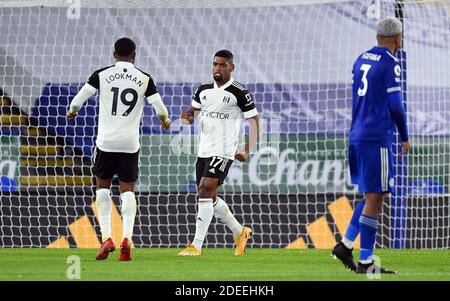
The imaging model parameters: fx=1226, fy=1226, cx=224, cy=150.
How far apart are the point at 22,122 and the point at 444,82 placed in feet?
17.8

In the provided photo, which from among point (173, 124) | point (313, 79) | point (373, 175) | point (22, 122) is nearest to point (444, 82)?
point (313, 79)

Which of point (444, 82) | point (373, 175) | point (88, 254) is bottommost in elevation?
point (88, 254)

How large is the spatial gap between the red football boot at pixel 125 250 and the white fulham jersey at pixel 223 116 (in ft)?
4.83

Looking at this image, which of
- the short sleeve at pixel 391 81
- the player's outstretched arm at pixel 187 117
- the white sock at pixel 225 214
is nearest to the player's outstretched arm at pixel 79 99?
the player's outstretched arm at pixel 187 117

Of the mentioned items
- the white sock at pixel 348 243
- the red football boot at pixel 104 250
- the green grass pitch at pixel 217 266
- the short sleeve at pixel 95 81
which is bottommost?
the green grass pitch at pixel 217 266

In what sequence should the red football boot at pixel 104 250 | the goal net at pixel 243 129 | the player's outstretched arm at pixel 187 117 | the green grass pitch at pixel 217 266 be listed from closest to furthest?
1. the green grass pitch at pixel 217 266
2. the red football boot at pixel 104 250
3. the player's outstretched arm at pixel 187 117
4. the goal net at pixel 243 129

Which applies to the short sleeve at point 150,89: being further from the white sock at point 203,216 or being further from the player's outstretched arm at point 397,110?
the player's outstretched arm at point 397,110

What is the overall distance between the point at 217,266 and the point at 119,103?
1800mm

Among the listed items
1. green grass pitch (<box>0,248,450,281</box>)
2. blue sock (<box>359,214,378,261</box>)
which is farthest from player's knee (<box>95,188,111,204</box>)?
blue sock (<box>359,214,378,261</box>)

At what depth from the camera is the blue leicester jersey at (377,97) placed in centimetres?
930

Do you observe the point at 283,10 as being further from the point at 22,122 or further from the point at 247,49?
the point at 22,122

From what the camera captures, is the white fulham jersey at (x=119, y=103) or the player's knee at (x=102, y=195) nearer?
the white fulham jersey at (x=119, y=103)

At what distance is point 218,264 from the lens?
35.2ft

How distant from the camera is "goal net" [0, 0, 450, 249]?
15195 millimetres
